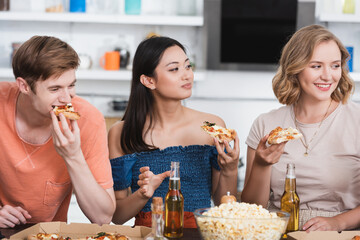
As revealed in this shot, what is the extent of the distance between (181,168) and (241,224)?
90 cm

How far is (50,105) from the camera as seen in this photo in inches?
72.6

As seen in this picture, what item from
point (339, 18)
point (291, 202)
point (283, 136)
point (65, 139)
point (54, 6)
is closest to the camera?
point (291, 202)

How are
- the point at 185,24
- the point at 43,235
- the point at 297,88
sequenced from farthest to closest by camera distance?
the point at 185,24 → the point at 297,88 → the point at 43,235

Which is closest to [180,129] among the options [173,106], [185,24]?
[173,106]

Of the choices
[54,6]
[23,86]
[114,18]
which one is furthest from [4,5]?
[23,86]

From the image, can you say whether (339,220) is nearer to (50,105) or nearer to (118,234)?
(118,234)

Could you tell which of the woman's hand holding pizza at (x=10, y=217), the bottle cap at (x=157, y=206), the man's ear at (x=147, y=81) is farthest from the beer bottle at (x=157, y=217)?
the man's ear at (x=147, y=81)

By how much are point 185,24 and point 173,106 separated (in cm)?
199

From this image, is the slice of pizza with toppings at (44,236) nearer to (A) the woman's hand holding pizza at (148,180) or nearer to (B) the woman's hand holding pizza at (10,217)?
(B) the woman's hand holding pizza at (10,217)

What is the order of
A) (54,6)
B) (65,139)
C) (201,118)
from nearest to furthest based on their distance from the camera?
1. (65,139)
2. (201,118)
3. (54,6)

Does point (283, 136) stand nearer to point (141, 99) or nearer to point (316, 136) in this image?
point (316, 136)

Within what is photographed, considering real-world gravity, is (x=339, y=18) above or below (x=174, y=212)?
above

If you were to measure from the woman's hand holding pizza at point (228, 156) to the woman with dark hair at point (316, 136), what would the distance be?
0.09 meters

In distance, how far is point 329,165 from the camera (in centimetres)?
217
